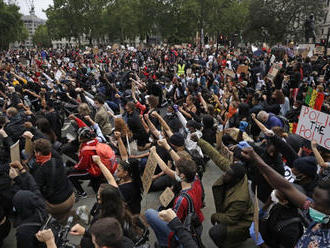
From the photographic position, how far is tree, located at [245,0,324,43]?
46375mm

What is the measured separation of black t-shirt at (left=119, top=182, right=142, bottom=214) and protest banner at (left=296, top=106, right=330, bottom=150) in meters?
2.79

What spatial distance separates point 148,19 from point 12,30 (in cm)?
2591

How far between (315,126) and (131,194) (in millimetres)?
Result: 2966

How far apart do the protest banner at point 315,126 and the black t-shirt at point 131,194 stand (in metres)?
2.79

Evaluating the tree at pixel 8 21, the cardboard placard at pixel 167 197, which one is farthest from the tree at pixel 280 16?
the cardboard placard at pixel 167 197

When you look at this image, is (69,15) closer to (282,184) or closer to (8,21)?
(8,21)

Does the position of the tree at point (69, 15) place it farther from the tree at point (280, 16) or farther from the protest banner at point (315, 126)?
the protest banner at point (315, 126)

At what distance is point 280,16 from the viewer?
159 feet

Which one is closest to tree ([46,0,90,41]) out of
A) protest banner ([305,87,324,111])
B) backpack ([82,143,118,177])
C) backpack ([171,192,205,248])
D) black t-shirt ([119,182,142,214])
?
protest banner ([305,87,324,111])

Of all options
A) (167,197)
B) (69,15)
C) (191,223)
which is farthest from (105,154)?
(69,15)

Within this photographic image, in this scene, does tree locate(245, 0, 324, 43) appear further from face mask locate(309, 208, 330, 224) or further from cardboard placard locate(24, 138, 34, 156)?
face mask locate(309, 208, 330, 224)

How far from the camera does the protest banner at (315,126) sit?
404 centimetres

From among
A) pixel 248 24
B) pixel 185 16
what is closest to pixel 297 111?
pixel 185 16

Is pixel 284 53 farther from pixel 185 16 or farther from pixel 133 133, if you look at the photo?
pixel 185 16
